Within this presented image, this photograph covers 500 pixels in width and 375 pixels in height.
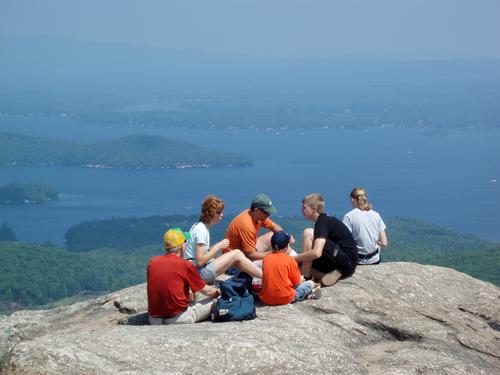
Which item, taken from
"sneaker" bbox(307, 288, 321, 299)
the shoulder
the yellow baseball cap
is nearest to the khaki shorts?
the yellow baseball cap

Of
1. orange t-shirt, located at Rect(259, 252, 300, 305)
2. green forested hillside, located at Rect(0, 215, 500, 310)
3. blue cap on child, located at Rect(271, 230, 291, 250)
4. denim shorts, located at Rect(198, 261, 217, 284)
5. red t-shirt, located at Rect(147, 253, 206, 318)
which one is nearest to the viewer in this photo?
red t-shirt, located at Rect(147, 253, 206, 318)

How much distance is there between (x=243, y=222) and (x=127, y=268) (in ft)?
270

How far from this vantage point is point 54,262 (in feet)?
305

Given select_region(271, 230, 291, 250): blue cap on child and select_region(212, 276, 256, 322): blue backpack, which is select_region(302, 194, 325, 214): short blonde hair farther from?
select_region(212, 276, 256, 322): blue backpack

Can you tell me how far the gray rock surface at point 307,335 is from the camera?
31.9 feet

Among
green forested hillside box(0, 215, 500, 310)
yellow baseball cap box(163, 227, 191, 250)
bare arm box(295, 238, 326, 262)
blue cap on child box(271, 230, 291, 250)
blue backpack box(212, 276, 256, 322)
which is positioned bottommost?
green forested hillside box(0, 215, 500, 310)

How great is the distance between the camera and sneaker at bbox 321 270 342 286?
45.0ft

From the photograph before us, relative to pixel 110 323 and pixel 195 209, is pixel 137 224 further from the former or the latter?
pixel 110 323

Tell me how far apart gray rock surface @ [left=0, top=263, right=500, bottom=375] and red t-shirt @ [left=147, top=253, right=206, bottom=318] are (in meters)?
0.41

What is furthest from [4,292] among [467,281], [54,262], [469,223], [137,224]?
[469,223]

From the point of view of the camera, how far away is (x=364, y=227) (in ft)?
49.4

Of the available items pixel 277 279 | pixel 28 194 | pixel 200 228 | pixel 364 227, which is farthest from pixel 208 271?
pixel 28 194

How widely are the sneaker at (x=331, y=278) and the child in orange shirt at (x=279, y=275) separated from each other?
957 millimetres

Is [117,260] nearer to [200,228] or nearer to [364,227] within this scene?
[364,227]
